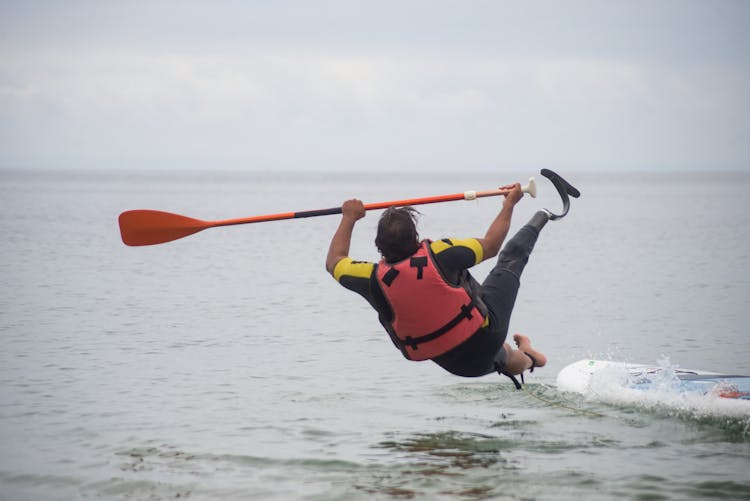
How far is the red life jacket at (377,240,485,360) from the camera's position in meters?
7.60

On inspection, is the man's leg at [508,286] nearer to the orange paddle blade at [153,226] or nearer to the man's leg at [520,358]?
the man's leg at [520,358]

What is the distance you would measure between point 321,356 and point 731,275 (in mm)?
14280

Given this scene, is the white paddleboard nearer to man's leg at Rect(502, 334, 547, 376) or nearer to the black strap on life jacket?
man's leg at Rect(502, 334, 547, 376)

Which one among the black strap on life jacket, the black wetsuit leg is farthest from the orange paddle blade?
the black wetsuit leg

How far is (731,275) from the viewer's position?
980 inches

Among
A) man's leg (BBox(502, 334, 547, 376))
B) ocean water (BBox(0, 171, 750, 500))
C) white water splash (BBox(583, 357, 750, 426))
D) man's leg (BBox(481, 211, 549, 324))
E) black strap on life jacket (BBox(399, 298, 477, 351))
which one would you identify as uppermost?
man's leg (BBox(481, 211, 549, 324))

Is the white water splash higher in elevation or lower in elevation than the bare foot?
lower

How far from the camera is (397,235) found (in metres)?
7.64

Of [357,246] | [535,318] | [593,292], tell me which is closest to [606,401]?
[535,318]

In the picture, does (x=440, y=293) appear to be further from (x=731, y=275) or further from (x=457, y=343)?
(x=731, y=275)

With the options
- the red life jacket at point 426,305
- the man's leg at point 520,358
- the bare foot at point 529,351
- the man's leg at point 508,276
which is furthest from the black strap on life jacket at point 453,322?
the bare foot at point 529,351

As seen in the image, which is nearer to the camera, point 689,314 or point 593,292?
point 689,314

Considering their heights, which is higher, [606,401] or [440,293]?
[440,293]

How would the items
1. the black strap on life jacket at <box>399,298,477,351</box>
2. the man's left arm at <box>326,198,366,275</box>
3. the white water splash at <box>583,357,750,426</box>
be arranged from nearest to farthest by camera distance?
the black strap on life jacket at <box>399,298,477,351</box>
the man's left arm at <box>326,198,366,275</box>
the white water splash at <box>583,357,750,426</box>
